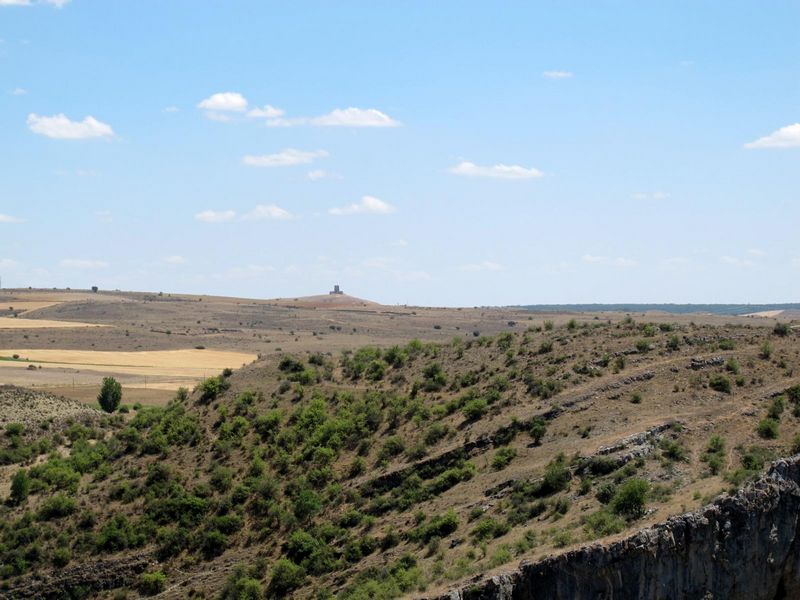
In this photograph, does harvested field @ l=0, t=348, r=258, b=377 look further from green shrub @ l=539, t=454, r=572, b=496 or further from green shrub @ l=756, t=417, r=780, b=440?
green shrub @ l=756, t=417, r=780, b=440

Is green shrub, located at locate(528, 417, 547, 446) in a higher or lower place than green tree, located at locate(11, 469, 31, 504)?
higher

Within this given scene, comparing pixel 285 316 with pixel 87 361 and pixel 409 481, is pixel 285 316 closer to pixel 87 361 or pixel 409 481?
pixel 87 361

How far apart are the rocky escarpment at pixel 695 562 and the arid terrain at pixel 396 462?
3.23 ft

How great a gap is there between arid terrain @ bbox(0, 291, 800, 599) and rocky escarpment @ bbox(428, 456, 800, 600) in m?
0.98

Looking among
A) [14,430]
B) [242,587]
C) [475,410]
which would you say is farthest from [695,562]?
[14,430]

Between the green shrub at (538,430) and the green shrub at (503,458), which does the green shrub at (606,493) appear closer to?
the green shrub at (503,458)

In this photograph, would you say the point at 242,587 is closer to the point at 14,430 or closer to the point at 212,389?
the point at 212,389

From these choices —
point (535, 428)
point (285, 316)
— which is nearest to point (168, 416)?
point (535, 428)

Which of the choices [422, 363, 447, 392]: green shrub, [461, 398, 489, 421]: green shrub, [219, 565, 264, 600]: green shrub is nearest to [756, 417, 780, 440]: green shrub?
[461, 398, 489, 421]: green shrub

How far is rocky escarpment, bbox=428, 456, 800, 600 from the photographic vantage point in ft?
85.6

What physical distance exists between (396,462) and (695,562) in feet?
53.9

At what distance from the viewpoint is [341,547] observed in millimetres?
36188

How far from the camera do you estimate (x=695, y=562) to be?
2670 centimetres

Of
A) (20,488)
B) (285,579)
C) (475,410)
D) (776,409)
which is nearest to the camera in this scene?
(285,579)
